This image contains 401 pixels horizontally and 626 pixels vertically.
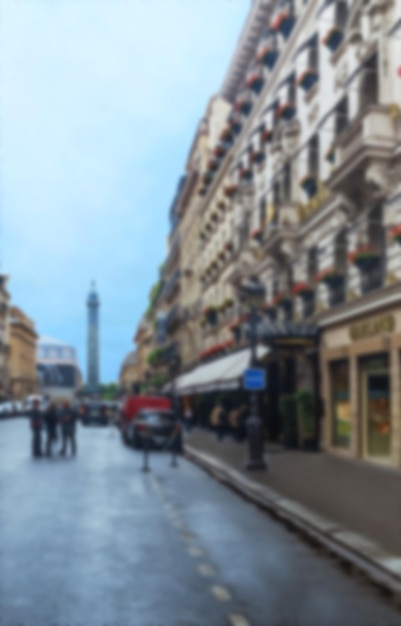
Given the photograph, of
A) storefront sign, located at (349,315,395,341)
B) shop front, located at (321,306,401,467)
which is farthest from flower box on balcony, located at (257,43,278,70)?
storefront sign, located at (349,315,395,341)

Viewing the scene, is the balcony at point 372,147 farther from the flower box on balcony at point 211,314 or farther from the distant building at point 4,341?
the distant building at point 4,341

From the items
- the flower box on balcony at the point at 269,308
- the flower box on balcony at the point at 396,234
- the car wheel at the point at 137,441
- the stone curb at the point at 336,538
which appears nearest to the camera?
the stone curb at the point at 336,538

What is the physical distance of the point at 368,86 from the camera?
23.7 metres

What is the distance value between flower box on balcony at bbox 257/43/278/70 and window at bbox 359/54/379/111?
13238mm

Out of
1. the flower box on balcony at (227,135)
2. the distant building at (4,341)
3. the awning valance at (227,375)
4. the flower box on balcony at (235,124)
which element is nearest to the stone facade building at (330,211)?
the awning valance at (227,375)

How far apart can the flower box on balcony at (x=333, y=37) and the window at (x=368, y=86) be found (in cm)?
275

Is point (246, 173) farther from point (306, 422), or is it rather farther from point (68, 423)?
point (68, 423)

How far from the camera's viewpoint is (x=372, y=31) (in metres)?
22.9

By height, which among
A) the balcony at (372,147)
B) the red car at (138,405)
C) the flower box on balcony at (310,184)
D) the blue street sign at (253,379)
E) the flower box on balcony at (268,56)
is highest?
the flower box on balcony at (268,56)

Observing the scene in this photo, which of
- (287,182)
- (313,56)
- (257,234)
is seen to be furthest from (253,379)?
(257,234)

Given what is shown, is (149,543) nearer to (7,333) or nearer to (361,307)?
(361,307)

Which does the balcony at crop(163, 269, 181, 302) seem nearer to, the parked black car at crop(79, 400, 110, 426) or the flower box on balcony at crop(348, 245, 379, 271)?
the parked black car at crop(79, 400, 110, 426)

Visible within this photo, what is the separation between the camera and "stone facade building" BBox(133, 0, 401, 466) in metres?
21.5

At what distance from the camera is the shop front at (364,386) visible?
21.5 m
